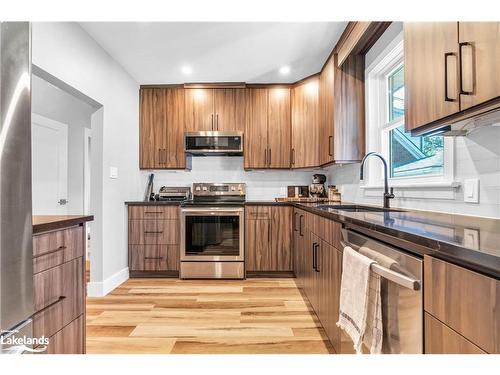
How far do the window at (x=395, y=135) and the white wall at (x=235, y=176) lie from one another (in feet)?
4.56

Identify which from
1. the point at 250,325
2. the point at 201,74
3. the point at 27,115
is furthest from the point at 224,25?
the point at 250,325

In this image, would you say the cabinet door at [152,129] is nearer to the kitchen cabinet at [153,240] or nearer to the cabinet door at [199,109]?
the cabinet door at [199,109]

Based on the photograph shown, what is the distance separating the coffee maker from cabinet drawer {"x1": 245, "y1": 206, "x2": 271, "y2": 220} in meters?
0.72

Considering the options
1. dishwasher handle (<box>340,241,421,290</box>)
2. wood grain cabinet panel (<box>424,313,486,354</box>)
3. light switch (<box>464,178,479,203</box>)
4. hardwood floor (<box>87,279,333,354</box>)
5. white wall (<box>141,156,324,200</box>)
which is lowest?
hardwood floor (<box>87,279,333,354</box>)

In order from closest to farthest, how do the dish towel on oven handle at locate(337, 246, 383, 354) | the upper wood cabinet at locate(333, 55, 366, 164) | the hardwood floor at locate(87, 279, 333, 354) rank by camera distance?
the dish towel on oven handle at locate(337, 246, 383, 354) → the hardwood floor at locate(87, 279, 333, 354) → the upper wood cabinet at locate(333, 55, 366, 164)

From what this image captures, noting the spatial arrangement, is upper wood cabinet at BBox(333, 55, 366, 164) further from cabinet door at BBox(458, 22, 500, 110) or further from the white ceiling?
cabinet door at BBox(458, 22, 500, 110)

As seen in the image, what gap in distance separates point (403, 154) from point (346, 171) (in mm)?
846

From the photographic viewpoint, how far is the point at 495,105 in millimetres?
920

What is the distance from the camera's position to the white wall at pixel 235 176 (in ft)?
12.8

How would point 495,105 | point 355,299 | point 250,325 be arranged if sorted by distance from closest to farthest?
point 495,105 < point 355,299 < point 250,325

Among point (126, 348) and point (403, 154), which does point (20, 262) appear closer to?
point (126, 348)

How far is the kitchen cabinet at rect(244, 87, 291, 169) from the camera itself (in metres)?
3.64

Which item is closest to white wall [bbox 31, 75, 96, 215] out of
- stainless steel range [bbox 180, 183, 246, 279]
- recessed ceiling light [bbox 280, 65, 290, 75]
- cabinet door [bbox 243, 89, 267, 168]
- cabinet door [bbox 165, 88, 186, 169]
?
cabinet door [bbox 165, 88, 186, 169]

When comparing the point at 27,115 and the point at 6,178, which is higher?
the point at 27,115
